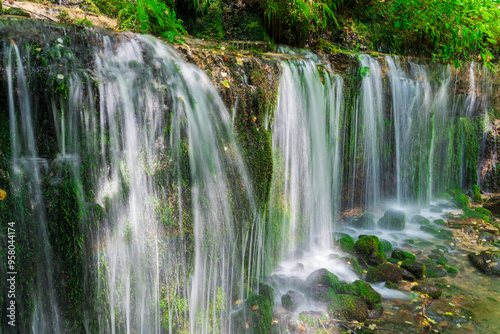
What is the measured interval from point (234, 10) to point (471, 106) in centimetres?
714

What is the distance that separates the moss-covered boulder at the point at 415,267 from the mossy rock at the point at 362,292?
3.12ft

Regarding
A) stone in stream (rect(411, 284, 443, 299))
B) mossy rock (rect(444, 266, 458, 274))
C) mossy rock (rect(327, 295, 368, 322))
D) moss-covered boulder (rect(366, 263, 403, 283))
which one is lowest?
mossy rock (rect(444, 266, 458, 274))

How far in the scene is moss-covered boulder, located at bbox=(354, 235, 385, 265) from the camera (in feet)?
17.6

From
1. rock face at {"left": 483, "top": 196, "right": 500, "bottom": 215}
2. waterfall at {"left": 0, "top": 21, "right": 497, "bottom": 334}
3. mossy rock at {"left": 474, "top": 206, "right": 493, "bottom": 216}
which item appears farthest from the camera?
rock face at {"left": 483, "top": 196, "right": 500, "bottom": 215}

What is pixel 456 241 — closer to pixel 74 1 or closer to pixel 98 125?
pixel 98 125

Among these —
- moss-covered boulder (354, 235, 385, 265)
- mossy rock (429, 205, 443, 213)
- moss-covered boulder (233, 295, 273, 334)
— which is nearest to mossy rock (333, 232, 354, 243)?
moss-covered boulder (354, 235, 385, 265)

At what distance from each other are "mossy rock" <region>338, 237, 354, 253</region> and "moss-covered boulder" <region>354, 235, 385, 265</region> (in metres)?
0.10

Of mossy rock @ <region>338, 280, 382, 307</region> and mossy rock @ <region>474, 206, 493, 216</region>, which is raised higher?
mossy rock @ <region>338, 280, 382, 307</region>

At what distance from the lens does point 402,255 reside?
5.52m

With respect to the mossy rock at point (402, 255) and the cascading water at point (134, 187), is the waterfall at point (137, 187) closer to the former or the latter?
the cascading water at point (134, 187)

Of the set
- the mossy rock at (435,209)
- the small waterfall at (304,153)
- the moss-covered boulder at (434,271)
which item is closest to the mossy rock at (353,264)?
the small waterfall at (304,153)

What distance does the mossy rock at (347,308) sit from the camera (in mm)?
3910

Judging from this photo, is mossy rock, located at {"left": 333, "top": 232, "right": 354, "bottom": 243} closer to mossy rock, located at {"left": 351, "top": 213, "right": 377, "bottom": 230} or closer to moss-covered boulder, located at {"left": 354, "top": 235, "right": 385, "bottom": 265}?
moss-covered boulder, located at {"left": 354, "top": 235, "right": 385, "bottom": 265}

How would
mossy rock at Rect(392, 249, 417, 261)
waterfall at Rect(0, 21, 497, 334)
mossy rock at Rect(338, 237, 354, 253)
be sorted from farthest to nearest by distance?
mossy rock at Rect(338, 237, 354, 253), mossy rock at Rect(392, 249, 417, 261), waterfall at Rect(0, 21, 497, 334)
